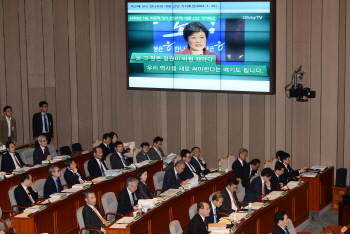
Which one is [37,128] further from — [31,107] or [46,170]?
[46,170]

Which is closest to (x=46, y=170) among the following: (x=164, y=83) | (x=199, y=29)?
(x=164, y=83)

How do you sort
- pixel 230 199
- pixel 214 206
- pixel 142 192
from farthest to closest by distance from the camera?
pixel 142 192 < pixel 230 199 < pixel 214 206

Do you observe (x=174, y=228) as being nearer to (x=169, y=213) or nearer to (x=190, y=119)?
(x=169, y=213)

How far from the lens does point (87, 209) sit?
695 centimetres

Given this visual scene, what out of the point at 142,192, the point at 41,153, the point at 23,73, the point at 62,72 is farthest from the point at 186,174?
the point at 23,73

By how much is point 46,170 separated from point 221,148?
443 centimetres

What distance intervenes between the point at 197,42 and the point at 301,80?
99.5 inches

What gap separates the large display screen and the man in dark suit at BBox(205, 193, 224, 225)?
4.48 m

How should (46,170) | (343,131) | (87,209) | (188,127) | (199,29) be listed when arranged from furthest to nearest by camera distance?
(188,127) < (199,29) < (343,131) < (46,170) < (87,209)

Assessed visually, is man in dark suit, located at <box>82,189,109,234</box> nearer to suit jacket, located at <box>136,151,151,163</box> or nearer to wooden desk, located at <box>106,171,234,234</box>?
wooden desk, located at <box>106,171,234,234</box>

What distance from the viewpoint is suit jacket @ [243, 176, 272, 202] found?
8.37 m

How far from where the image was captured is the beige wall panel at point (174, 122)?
41.4 ft

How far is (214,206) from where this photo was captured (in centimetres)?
731

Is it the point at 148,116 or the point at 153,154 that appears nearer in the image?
the point at 153,154
